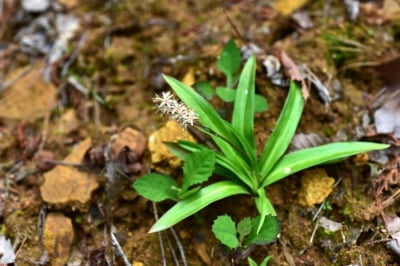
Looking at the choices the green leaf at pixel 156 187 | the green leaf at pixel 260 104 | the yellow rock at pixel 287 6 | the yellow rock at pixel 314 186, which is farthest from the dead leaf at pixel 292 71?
the green leaf at pixel 156 187

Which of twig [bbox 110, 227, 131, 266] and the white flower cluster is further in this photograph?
twig [bbox 110, 227, 131, 266]

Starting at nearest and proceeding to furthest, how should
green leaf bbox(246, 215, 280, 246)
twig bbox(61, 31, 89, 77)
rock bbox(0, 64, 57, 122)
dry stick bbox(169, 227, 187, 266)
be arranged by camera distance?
1. green leaf bbox(246, 215, 280, 246)
2. dry stick bbox(169, 227, 187, 266)
3. rock bbox(0, 64, 57, 122)
4. twig bbox(61, 31, 89, 77)

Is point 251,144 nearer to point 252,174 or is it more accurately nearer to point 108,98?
point 252,174

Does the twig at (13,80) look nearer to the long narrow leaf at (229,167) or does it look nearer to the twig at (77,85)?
the twig at (77,85)

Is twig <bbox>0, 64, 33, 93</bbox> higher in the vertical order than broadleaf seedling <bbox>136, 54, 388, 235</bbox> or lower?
higher

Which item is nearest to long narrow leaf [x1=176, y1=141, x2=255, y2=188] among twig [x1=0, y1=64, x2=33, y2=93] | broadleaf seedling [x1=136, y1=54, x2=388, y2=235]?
broadleaf seedling [x1=136, y1=54, x2=388, y2=235]

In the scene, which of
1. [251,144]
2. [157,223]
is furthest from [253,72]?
[157,223]

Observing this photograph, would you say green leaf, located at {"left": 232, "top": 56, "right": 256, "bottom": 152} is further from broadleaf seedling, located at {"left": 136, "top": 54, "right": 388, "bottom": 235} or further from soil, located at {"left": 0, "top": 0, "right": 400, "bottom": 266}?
soil, located at {"left": 0, "top": 0, "right": 400, "bottom": 266}

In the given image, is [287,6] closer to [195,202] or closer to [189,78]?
[189,78]
